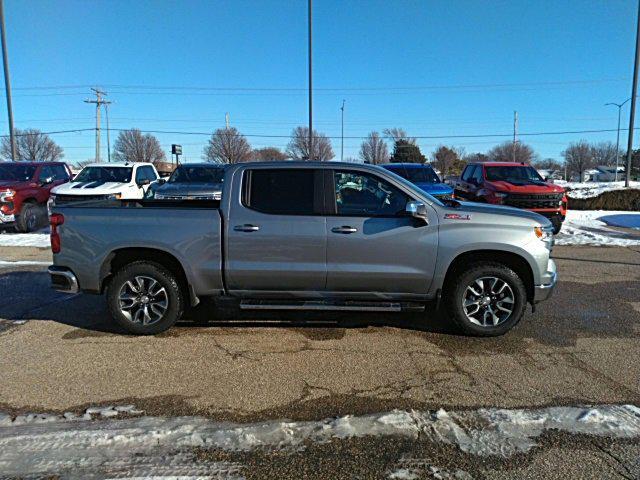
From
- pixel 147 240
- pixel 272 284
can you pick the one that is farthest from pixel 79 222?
pixel 272 284

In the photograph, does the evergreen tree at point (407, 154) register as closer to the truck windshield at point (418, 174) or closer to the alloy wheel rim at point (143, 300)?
the truck windshield at point (418, 174)

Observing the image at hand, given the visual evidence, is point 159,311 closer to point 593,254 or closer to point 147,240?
point 147,240

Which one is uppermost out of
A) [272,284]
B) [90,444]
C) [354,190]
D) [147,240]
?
[354,190]

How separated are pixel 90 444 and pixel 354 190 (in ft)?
10.8

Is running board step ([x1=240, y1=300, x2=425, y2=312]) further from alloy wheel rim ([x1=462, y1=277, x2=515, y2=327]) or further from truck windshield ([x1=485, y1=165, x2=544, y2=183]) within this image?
truck windshield ([x1=485, y1=165, x2=544, y2=183])

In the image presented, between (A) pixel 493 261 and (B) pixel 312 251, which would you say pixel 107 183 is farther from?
(A) pixel 493 261

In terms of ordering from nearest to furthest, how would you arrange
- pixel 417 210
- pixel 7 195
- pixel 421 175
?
pixel 417 210 < pixel 7 195 < pixel 421 175

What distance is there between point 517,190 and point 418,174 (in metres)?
2.79

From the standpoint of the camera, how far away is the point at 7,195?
12.4 m

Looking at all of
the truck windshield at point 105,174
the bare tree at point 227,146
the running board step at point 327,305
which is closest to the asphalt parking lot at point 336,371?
the running board step at point 327,305

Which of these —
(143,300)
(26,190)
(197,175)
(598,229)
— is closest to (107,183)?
(26,190)

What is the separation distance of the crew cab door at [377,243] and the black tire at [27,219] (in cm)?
1132

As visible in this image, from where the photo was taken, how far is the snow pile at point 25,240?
11.4 m

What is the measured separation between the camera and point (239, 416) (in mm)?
3416
